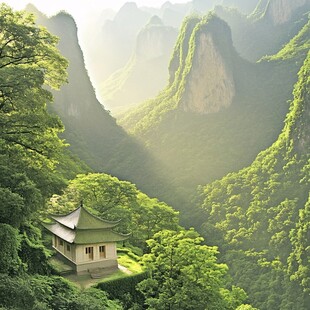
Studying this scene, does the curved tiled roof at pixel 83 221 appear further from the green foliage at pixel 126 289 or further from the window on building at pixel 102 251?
the green foliage at pixel 126 289

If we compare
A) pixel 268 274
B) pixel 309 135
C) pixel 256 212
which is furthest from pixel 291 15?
pixel 268 274

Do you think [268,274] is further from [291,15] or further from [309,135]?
[291,15]

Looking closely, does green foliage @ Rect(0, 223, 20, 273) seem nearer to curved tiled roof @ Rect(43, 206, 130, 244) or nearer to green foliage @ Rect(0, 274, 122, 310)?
green foliage @ Rect(0, 274, 122, 310)

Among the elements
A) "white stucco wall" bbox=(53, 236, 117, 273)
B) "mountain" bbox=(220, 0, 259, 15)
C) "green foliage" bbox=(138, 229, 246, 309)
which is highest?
"mountain" bbox=(220, 0, 259, 15)

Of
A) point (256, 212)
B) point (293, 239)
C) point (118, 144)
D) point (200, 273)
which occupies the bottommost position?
point (200, 273)

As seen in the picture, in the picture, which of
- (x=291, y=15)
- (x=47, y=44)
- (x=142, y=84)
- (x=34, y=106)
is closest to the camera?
(x=34, y=106)

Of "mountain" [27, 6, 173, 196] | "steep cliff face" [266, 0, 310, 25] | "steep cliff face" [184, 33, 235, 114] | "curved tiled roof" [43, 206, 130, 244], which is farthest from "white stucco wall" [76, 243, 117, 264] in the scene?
"steep cliff face" [266, 0, 310, 25]
